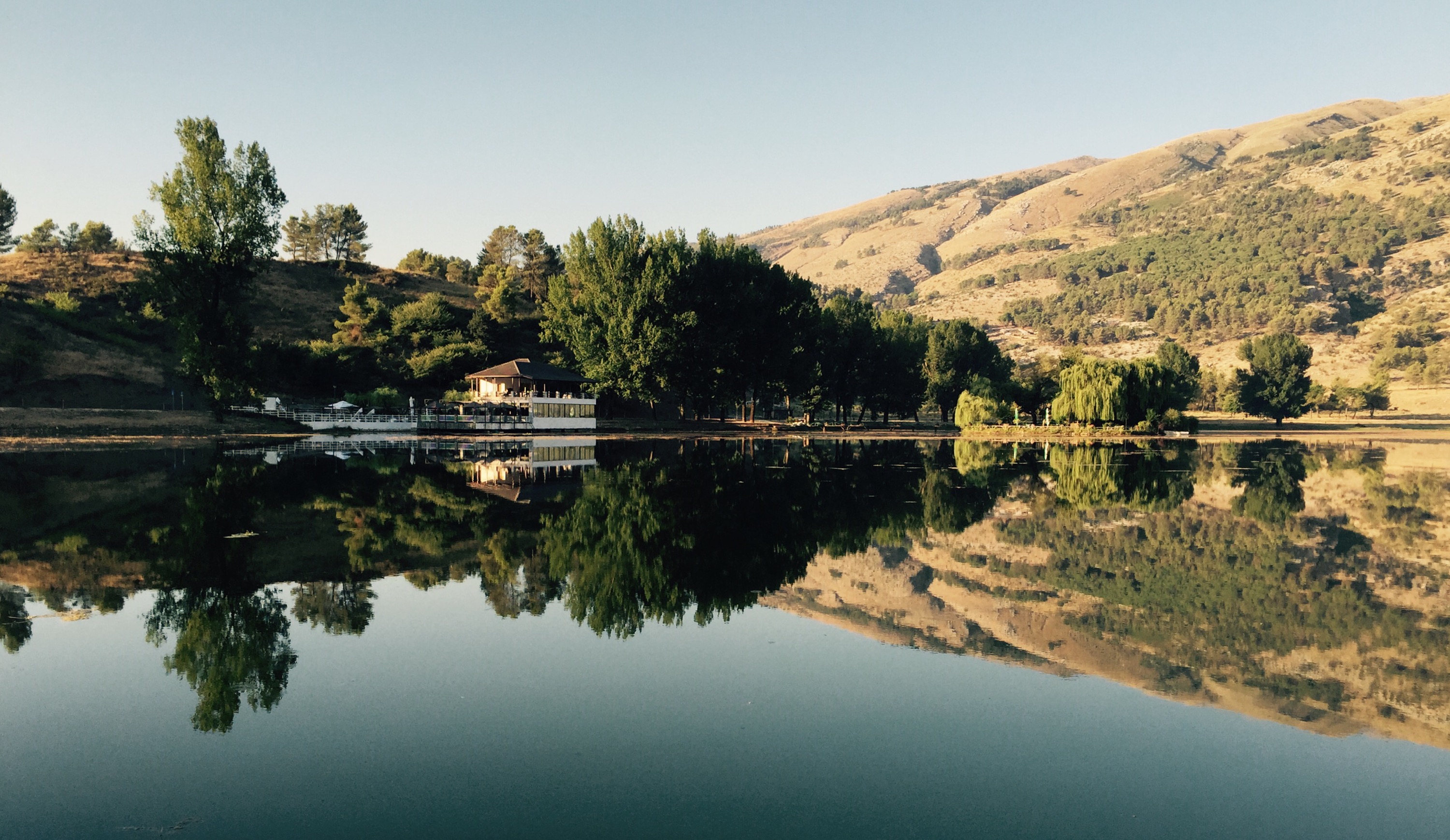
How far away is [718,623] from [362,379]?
87362mm

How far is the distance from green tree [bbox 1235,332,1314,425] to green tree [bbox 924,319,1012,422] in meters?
39.7

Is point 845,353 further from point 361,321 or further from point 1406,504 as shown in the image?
point 1406,504

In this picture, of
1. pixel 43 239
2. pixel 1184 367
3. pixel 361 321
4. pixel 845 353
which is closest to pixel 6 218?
pixel 43 239

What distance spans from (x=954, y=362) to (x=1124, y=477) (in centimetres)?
7446

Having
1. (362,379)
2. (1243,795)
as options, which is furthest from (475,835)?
Result: (362,379)

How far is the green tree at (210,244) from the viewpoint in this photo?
185ft

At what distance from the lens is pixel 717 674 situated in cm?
941

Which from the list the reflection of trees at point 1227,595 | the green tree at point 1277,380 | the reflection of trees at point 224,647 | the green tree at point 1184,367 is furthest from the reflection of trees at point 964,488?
the green tree at point 1277,380

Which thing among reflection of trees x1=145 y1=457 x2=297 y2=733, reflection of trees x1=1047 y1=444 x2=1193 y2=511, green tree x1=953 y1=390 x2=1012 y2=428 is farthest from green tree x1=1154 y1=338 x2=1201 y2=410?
reflection of trees x1=145 y1=457 x2=297 y2=733

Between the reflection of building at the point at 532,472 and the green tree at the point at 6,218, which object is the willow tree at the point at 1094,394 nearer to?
the reflection of building at the point at 532,472

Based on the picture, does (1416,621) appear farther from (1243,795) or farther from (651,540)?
(651,540)

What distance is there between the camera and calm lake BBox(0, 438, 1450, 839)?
6.28 meters

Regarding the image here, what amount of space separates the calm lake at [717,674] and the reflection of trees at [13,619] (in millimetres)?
58

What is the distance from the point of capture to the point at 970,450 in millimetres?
54594
